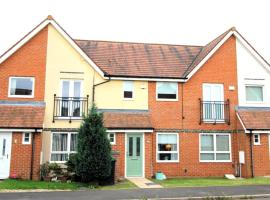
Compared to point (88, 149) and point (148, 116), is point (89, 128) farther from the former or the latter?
point (148, 116)

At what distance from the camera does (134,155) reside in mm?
18312

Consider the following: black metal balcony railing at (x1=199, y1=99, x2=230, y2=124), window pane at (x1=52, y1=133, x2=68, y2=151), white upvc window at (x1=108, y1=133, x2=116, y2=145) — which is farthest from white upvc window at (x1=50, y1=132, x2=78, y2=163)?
black metal balcony railing at (x1=199, y1=99, x2=230, y2=124)

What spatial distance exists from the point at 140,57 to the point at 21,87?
7.83m

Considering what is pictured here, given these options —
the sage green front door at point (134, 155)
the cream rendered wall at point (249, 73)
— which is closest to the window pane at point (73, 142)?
the sage green front door at point (134, 155)

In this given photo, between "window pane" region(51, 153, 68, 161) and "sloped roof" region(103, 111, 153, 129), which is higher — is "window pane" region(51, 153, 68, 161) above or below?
below

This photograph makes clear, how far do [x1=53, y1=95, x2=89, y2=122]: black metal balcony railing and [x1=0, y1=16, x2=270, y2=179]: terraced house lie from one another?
6cm

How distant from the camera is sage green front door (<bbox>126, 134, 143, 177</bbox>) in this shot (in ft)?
59.4

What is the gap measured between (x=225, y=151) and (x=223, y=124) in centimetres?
163

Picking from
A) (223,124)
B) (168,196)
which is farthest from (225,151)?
(168,196)

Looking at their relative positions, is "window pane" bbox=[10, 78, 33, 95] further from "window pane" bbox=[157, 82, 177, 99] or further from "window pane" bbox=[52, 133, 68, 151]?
"window pane" bbox=[157, 82, 177, 99]

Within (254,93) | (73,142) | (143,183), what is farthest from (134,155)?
(254,93)

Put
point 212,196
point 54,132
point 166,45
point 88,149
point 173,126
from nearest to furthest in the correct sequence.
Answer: point 212,196 < point 88,149 < point 54,132 < point 173,126 < point 166,45

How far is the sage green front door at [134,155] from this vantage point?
18.1 meters

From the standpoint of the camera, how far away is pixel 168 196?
12016 mm
